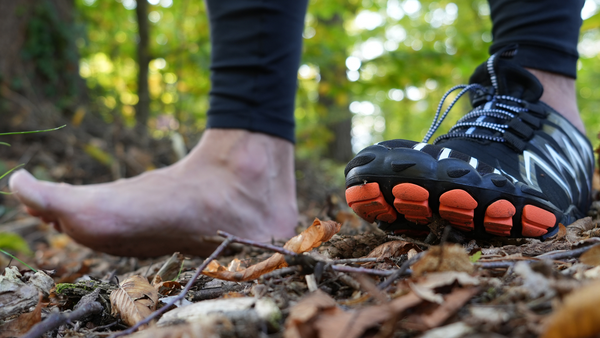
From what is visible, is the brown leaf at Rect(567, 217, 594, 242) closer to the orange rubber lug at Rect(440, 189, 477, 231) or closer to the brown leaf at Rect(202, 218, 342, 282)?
the orange rubber lug at Rect(440, 189, 477, 231)

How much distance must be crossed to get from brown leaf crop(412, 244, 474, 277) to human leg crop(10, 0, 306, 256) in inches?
35.0

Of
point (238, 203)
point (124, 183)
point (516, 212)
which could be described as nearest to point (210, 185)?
point (238, 203)

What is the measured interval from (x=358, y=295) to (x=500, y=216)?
36 cm

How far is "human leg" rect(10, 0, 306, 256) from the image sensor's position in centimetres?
129

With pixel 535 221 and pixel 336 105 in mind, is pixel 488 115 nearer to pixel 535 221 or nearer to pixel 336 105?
pixel 535 221

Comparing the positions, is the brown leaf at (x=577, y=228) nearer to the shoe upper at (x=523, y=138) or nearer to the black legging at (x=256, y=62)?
the shoe upper at (x=523, y=138)

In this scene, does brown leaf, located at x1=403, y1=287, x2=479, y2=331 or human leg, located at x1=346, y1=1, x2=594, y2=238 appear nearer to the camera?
brown leaf, located at x1=403, y1=287, x2=479, y2=331

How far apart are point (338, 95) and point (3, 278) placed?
3518 millimetres

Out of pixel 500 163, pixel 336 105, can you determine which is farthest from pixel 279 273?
pixel 336 105

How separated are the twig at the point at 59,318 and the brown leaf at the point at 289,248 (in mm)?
178

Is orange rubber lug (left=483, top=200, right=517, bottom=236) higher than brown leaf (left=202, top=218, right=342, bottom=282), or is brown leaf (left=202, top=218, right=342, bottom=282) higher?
orange rubber lug (left=483, top=200, right=517, bottom=236)

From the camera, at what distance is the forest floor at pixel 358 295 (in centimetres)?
45

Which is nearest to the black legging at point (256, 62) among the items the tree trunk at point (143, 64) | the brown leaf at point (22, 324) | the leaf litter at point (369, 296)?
the leaf litter at point (369, 296)

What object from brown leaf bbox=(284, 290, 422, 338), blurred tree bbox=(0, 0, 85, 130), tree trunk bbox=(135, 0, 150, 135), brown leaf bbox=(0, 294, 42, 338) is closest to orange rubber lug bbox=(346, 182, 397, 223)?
brown leaf bbox=(284, 290, 422, 338)
